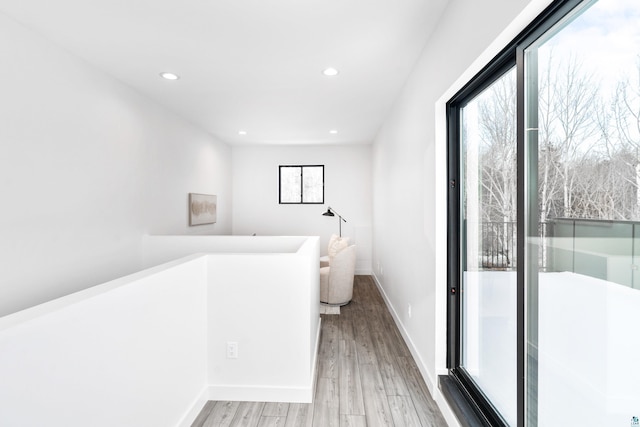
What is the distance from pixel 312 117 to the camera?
418cm

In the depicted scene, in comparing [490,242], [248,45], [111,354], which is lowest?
[111,354]

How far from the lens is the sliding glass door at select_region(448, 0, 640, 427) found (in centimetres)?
88

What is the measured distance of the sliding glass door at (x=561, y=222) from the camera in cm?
88

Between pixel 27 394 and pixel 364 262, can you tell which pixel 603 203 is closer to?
pixel 27 394

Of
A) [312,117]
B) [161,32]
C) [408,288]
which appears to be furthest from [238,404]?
[312,117]

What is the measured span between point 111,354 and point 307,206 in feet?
16.3

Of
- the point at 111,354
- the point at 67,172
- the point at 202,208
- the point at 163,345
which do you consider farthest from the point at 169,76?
the point at 111,354

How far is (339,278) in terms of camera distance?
4031 millimetres

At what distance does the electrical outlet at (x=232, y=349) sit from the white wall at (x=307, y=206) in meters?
4.02

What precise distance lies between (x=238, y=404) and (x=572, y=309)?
2.00 meters

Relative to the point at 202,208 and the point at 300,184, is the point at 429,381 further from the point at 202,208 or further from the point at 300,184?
the point at 300,184

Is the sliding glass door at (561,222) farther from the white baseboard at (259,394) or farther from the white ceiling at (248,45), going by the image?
the white baseboard at (259,394)

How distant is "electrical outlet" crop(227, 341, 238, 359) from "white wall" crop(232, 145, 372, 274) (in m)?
4.02

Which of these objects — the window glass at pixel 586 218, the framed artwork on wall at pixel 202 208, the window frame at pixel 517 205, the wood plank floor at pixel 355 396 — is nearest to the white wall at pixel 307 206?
the framed artwork on wall at pixel 202 208
